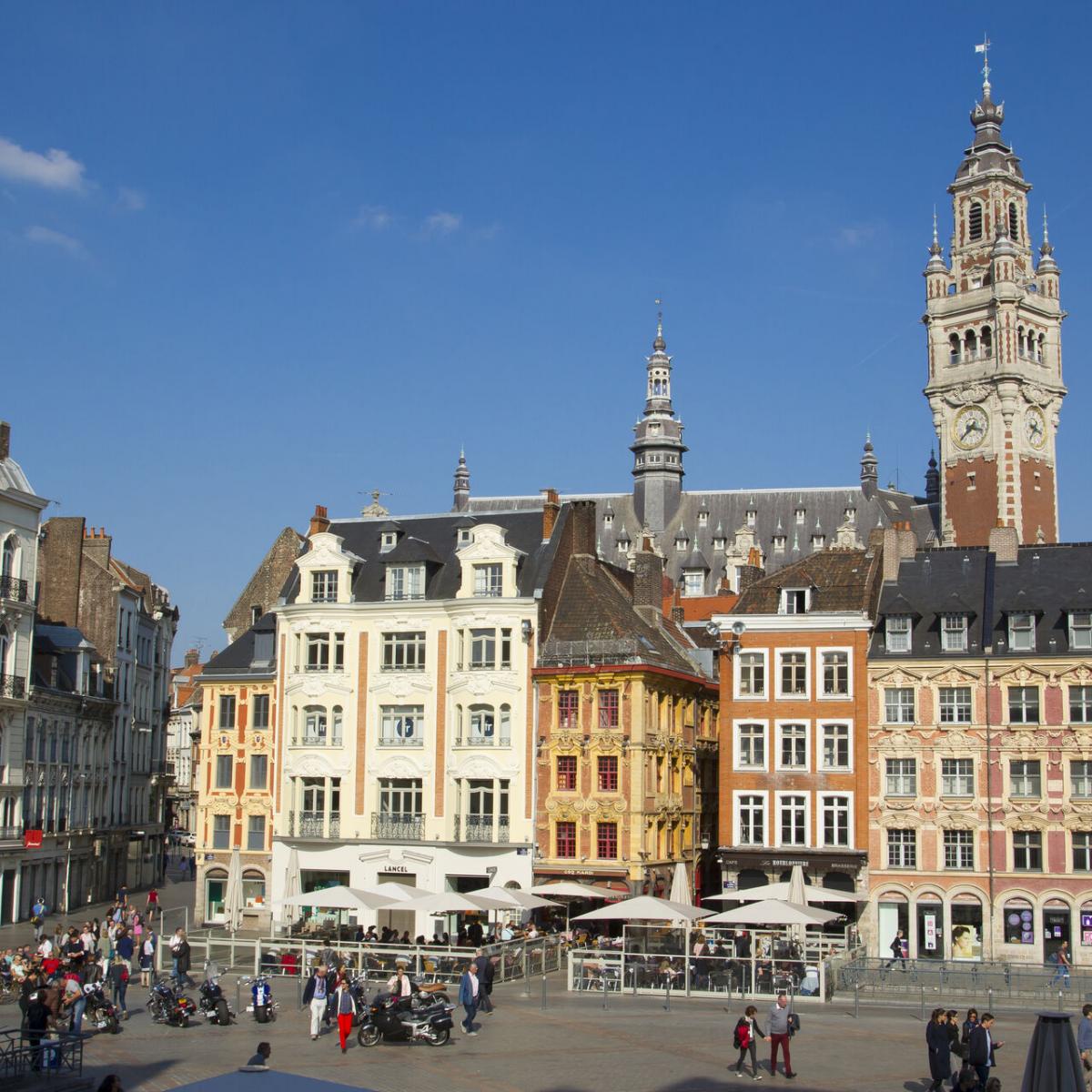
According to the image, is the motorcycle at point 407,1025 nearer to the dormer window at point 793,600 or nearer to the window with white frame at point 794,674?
the window with white frame at point 794,674

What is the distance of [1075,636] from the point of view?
49312 mm

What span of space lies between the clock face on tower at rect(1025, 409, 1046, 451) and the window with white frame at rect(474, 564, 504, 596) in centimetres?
6345

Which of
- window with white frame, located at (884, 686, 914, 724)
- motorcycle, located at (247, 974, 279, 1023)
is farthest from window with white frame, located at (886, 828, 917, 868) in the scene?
motorcycle, located at (247, 974, 279, 1023)

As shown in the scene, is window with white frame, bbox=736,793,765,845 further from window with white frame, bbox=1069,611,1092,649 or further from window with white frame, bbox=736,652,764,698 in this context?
window with white frame, bbox=1069,611,1092,649

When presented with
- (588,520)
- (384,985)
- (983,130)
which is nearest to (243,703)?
(588,520)

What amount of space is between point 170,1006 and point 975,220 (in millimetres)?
95561

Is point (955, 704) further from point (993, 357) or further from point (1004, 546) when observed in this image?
point (993, 357)

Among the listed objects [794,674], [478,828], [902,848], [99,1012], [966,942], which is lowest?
[99,1012]

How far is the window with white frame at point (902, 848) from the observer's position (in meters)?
49.8

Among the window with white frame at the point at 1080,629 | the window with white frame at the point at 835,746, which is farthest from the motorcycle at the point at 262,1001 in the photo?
the window with white frame at the point at 1080,629

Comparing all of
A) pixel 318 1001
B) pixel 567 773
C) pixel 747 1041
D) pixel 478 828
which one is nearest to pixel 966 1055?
pixel 747 1041

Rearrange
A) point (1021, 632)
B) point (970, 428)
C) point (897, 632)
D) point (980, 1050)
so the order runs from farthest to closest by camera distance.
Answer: point (970, 428) → point (897, 632) → point (1021, 632) → point (980, 1050)

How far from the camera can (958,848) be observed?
162 feet

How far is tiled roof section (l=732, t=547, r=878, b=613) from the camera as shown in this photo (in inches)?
2040
